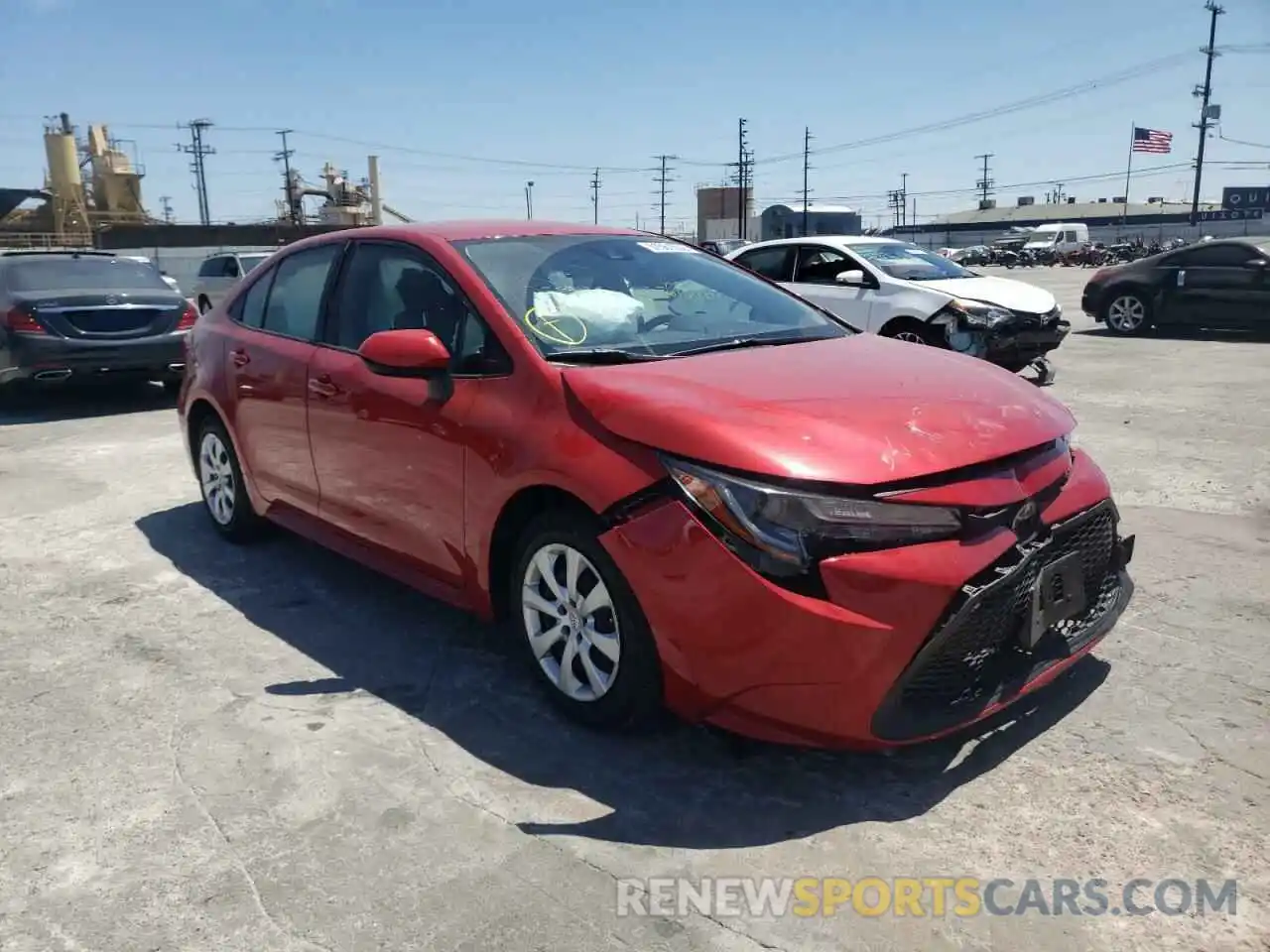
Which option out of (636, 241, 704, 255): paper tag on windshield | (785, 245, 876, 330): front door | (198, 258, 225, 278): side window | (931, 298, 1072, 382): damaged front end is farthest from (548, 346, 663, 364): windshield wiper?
(198, 258, 225, 278): side window

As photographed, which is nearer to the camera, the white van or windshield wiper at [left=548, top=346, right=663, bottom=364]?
windshield wiper at [left=548, top=346, right=663, bottom=364]

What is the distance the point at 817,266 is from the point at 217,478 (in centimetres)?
681

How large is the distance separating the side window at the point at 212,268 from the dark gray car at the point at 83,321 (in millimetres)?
10011

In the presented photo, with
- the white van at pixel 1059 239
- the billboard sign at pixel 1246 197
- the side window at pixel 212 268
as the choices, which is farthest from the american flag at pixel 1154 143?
the side window at pixel 212 268

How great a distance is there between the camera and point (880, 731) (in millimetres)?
2598

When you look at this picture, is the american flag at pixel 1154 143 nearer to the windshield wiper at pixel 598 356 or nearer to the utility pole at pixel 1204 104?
the utility pole at pixel 1204 104

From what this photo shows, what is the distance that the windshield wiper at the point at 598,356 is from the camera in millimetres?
3293

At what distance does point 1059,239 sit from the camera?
206 ft

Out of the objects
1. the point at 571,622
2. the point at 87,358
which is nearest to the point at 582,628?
the point at 571,622

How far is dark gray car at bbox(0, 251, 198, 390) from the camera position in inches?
352

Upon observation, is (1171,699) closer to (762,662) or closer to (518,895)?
(762,662)

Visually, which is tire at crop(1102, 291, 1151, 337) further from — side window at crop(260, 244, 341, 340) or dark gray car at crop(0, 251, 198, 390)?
side window at crop(260, 244, 341, 340)

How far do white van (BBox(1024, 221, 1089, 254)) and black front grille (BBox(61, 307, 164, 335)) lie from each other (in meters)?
57.4

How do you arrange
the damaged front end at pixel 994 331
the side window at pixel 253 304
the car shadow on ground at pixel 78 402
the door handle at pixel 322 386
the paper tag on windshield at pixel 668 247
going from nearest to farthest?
the door handle at pixel 322 386 → the paper tag on windshield at pixel 668 247 → the side window at pixel 253 304 → the damaged front end at pixel 994 331 → the car shadow on ground at pixel 78 402
